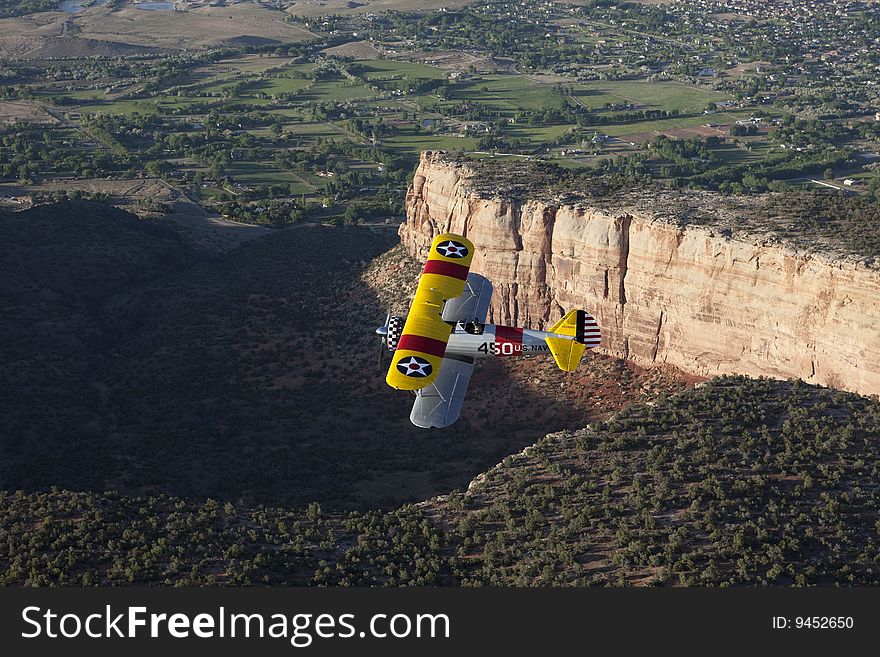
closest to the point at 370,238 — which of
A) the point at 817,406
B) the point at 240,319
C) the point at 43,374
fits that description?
the point at 240,319

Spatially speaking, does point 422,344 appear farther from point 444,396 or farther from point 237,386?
point 237,386

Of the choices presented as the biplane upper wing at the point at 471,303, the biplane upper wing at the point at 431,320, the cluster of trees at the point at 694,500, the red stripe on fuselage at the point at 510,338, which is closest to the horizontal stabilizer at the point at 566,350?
the red stripe on fuselage at the point at 510,338

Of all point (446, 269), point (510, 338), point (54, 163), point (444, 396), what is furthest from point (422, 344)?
point (54, 163)

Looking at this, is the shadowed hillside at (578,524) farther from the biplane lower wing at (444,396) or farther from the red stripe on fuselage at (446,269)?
the red stripe on fuselage at (446,269)

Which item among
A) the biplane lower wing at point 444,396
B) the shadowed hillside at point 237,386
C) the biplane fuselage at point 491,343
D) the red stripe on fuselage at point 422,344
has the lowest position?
the shadowed hillside at point 237,386

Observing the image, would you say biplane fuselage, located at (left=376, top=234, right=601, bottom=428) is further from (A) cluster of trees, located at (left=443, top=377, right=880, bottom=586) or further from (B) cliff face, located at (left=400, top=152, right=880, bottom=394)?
(B) cliff face, located at (left=400, top=152, right=880, bottom=394)

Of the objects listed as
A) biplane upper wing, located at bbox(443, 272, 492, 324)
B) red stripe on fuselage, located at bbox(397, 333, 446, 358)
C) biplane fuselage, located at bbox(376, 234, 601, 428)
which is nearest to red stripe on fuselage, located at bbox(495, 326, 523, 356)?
biplane fuselage, located at bbox(376, 234, 601, 428)

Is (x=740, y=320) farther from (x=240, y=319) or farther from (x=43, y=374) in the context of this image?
(x=43, y=374)
